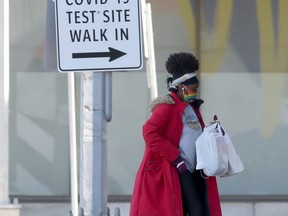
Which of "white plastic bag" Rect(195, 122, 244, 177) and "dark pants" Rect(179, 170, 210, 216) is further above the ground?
"white plastic bag" Rect(195, 122, 244, 177)

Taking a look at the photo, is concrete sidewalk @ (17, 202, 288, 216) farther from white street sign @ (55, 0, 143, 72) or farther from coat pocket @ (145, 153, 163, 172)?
white street sign @ (55, 0, 143, 72)

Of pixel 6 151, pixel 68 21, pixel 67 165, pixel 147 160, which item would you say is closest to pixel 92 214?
Result: pixel 68 21

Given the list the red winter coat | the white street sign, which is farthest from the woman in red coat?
the white street sign

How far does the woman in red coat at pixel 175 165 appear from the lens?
6910 mm

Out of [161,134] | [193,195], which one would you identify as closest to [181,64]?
[161,134]

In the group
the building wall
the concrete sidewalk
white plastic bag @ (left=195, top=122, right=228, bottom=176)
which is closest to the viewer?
white plastic bag @ (left=195, top=122, right=228, bottom=176)

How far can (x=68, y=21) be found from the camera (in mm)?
5094

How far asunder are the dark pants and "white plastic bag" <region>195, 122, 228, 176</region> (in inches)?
8.1

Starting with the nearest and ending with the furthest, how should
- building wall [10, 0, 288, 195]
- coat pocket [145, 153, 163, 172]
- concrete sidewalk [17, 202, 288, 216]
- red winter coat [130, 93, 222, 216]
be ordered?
red winter coat [130, 93, 222, 216]
coat pocket [145, 153, 163, 172]
concrete sidewalk [17, 202, 288, 216]
building wall [10, 0, 288, 195]

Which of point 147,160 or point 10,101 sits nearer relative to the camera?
point 147,160

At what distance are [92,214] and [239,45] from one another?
555 centimetres

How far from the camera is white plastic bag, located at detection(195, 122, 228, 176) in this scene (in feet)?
22.1

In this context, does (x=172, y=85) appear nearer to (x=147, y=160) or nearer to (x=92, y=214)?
(x=147, y=160)

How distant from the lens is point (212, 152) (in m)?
6.77
